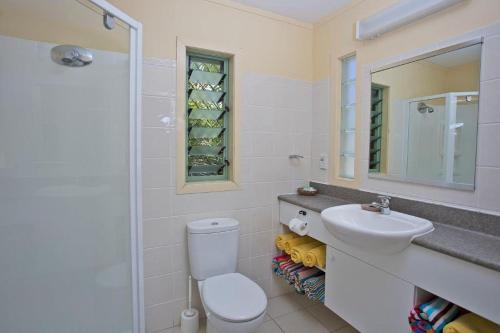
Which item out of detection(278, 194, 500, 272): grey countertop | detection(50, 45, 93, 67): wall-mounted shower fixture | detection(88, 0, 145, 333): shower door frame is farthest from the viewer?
detection(88, 0, 145, 333): shower door frame

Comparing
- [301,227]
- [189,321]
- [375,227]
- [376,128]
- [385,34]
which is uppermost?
[385,34]

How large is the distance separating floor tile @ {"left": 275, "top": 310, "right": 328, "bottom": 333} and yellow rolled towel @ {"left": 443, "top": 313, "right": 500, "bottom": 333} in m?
0.98

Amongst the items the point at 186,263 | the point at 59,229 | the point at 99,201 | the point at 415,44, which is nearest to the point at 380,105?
the point at 415,44

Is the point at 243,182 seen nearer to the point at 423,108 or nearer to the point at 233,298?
the point at 233,298

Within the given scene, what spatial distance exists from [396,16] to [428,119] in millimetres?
654

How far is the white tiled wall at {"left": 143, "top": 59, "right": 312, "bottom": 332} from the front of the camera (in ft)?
5.72

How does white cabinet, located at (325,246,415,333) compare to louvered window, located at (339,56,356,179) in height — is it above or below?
below

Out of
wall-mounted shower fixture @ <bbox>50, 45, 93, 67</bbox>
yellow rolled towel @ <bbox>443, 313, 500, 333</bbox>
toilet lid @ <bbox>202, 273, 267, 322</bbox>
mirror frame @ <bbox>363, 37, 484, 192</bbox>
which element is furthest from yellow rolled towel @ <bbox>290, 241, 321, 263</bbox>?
wall-mounted shower fixture @ <bbox>50, 45, 93, 67</bbox>

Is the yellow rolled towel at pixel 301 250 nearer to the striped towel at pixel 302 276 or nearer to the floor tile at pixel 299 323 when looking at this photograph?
the striped towel at pixel 302 276

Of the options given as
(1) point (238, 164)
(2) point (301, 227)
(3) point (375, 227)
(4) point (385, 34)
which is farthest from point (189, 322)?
(4) point (385, 34)

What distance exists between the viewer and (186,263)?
1.87 meters

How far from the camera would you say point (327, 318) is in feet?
6.49

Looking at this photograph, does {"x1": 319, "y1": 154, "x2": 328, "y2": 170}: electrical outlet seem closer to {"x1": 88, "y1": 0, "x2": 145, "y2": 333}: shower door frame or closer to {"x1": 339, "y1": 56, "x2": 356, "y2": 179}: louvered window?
{"x1": 339, "y1": 56, "x2": 356, "y2": 179}: louvered window

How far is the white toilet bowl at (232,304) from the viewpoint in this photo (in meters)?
1.35
